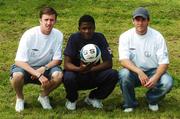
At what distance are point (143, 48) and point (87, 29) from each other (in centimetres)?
84

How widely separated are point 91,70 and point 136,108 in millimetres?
895

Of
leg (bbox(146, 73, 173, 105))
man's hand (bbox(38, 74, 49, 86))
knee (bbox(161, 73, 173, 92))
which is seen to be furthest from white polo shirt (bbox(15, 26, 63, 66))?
knee (bbox(161, 73, 173, 92))

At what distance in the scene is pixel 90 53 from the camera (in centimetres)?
697

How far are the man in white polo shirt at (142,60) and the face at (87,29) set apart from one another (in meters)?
0.44

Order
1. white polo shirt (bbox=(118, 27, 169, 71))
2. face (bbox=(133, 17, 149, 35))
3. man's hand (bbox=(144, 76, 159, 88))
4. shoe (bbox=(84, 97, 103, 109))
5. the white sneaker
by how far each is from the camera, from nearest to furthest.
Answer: man's hand (bbox=(144, 76, 159, 88)) → face (bbox=(133, 17, 149, 35)) → white polo shirt (bbox=(118, 27, 169, 71)) → the white sneaker → shoe (bbox=(84, 97, 103, 109))

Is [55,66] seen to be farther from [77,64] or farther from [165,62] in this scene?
[165,62]

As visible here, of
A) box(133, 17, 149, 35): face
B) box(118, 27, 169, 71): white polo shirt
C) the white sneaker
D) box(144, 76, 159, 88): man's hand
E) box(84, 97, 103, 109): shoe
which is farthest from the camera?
box(84, 97, 103, 109): shoe

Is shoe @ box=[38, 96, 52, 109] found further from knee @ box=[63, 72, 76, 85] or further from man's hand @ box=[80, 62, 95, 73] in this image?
man's hand @ box=[80, 62, 95, 73]

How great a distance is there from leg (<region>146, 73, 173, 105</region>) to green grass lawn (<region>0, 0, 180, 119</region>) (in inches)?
7.4

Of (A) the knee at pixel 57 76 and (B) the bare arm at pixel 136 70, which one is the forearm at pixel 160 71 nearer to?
(B) the bare arm at pixel 136 70

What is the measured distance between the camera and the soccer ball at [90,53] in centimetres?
697

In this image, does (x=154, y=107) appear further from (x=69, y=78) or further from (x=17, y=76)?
(x=17, y=76)

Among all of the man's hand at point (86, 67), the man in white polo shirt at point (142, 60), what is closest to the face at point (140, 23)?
the man in white polo shirt at point (142, 60)

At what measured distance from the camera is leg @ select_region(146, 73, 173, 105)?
276 inches
